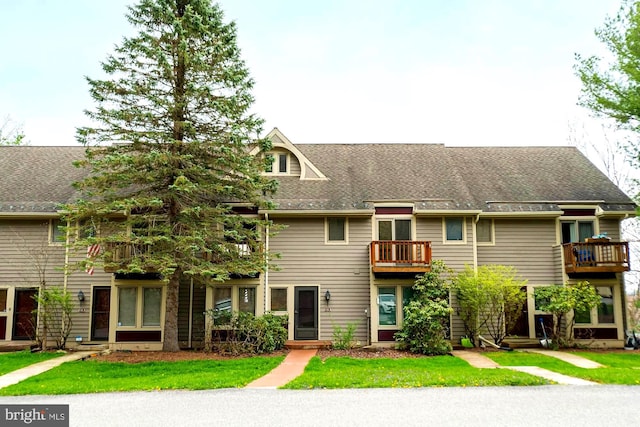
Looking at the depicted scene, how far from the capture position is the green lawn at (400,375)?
9.89 m

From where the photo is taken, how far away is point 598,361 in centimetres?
1364

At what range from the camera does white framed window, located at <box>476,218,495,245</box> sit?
58.5 feet

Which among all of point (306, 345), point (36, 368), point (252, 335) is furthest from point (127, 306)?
point (306, 345)

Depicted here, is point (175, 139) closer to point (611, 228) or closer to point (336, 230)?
point (336, 230)

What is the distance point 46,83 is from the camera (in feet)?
84.8

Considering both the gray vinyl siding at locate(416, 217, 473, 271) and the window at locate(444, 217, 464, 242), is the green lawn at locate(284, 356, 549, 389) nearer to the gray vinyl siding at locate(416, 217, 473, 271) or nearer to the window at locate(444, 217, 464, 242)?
the gray vinyl siding at locate(416, 217, 473, 271)

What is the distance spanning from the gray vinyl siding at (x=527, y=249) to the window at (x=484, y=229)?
210mm

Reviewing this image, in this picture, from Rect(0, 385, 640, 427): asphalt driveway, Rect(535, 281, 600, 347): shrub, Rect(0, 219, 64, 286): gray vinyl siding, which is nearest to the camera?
Rect(0, 385, 640, 427): asphalt driveway

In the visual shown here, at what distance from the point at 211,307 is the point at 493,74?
59.3 ft

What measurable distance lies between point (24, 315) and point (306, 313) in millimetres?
9655

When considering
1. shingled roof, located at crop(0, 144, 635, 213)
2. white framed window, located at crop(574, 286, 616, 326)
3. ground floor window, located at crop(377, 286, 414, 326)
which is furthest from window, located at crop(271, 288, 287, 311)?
white framed window, located at crop(574, 286, 616, 326)

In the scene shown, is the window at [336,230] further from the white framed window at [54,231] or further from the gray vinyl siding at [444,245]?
the white framed window at [54,231]

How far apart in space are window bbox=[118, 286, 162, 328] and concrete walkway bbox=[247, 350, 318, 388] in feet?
16.2

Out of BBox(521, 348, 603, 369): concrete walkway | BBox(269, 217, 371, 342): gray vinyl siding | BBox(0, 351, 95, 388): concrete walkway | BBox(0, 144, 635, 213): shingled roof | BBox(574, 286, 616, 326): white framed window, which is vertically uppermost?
BBox(0, 144, 635, 213): shingled roof
